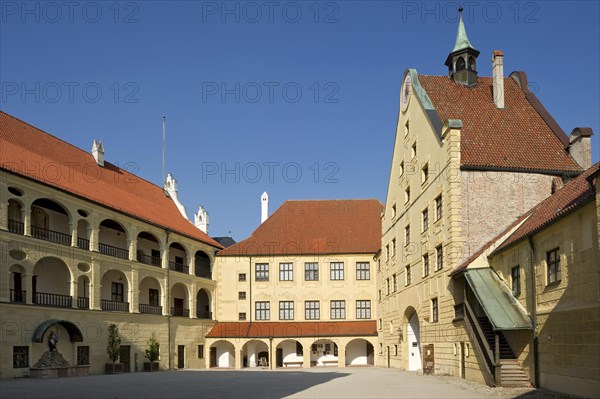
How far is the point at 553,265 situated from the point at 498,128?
11905mm

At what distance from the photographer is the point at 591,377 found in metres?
17.1

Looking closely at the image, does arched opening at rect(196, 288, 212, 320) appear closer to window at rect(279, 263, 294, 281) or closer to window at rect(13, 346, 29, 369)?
window at rect(279, 263, 294, 281)

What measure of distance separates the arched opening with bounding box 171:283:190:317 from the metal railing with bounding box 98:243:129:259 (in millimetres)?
7289

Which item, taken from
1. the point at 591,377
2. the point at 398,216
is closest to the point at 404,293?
the point at 398,216

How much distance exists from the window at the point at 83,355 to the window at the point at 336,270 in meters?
21.1

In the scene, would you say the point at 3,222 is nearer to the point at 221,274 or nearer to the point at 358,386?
the point at 358,386

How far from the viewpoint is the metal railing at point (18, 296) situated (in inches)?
1227

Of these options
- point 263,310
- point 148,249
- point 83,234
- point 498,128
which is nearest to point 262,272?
point 263,310

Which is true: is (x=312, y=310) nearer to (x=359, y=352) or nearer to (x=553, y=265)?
(x=359, y=352)

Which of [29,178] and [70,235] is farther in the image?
[70,235]

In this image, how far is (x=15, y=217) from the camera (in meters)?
31.7

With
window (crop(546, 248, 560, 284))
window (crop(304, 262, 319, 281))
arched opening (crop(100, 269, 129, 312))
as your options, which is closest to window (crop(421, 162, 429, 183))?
window (crop(546, 248, 560, 284))

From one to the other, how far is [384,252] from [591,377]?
91.2ft

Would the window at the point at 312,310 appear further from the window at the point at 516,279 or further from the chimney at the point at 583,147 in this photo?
the window at the point at 516,279
